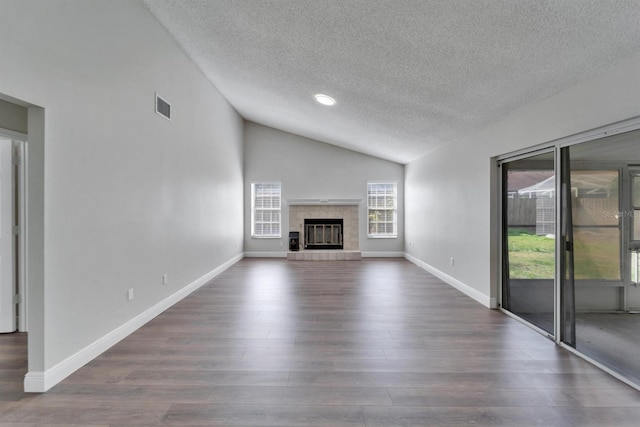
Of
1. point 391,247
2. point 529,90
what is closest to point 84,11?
point 529,90

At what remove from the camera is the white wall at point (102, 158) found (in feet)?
6.91

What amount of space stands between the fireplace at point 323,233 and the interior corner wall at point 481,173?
185cm

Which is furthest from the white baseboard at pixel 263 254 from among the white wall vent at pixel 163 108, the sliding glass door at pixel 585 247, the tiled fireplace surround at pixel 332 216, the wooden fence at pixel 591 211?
the wooden fence at pixel 591 211

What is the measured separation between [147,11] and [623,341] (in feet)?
17.2

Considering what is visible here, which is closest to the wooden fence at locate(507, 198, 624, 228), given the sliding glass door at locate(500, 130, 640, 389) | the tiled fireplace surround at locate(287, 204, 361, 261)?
the sliding glass door at locate(500, 130, 640, 389)

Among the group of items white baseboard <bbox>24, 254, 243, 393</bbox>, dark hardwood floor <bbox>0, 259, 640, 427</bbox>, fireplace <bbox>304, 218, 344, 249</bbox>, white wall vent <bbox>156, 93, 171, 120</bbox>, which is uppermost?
white wall vent <bbox>156, 93, 171, 120</bbox>

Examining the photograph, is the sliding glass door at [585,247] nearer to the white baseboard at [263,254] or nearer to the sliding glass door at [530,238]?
the sliding glass door at [530,238]

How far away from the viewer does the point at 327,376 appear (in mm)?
2279

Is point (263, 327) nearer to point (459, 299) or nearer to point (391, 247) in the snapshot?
point (459, 299)

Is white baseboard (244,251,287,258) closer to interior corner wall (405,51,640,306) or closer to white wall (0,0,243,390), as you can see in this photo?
interior corner wall (405,51,640,306)

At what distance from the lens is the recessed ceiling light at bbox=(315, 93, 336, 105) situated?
15.2 feet

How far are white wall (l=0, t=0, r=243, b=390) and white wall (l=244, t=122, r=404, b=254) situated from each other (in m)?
3.51

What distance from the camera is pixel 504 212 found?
378 centimetres

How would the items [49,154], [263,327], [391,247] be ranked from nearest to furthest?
[49,154]
[263,327]
[391,247]
